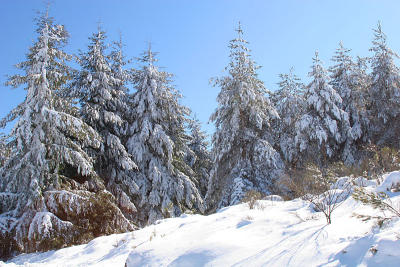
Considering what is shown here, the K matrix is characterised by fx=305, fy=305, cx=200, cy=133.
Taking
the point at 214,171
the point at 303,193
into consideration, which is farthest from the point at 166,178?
the point at 303,193

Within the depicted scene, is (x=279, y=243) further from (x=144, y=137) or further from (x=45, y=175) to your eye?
(x=144, y=137)

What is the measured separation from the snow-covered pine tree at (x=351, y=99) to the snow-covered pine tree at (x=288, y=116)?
2.30 meters

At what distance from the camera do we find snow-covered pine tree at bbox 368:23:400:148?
1564cm

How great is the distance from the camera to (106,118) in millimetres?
13375

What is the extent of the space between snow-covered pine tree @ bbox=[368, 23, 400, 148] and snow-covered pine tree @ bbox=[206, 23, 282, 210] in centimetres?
562

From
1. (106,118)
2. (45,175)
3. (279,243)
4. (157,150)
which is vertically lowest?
(279,243)

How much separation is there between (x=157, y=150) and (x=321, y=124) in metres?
8.54

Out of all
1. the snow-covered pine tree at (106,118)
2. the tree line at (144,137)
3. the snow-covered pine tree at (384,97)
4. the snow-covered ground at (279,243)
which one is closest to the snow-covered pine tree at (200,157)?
the tree line at (144,137)

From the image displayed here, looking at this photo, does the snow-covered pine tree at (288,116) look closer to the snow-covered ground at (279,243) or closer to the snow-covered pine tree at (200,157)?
the snow-covered pine tree at (200,157)

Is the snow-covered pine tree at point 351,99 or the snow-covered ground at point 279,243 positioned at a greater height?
the snow-covered pine tree at point 351,99

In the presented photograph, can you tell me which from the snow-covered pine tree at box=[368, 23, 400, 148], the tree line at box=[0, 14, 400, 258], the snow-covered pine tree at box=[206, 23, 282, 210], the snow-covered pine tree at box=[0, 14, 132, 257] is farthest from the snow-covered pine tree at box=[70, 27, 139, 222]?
the snow-covered pine tree at box=[368, 23, 400, 148]

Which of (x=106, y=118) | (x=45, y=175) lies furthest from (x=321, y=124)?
(x=45, y=175)

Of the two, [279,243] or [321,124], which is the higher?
[321,124]

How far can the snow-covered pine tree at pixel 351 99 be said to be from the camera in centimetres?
1597
